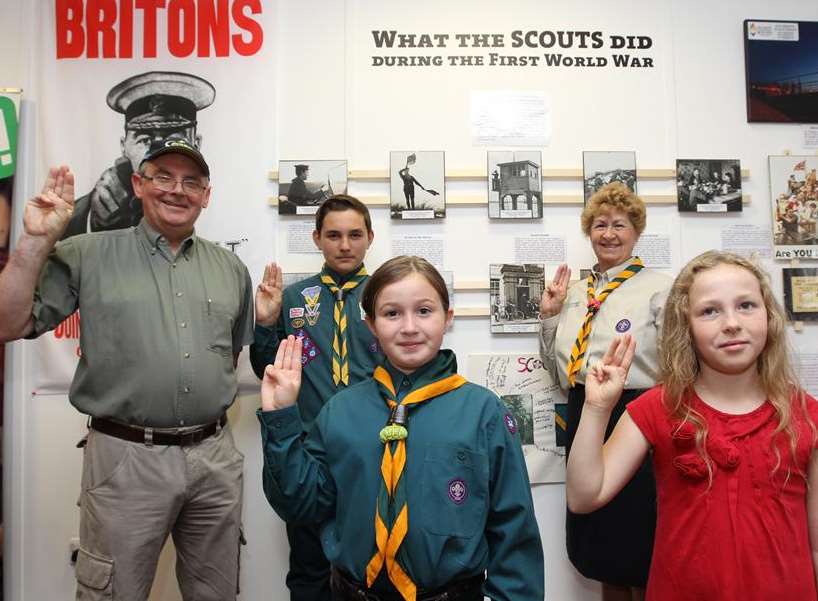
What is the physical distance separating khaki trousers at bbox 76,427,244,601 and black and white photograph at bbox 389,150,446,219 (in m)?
1.49

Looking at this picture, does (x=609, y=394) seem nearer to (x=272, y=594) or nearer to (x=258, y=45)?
(x=272, y=594)

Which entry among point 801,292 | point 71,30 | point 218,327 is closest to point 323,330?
point 218,327

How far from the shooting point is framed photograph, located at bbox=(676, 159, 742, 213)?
2.89 metres

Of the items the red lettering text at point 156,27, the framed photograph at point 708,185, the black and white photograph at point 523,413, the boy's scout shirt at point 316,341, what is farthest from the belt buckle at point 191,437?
the framed photograph at point 708,185

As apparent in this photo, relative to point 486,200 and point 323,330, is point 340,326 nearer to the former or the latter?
point 323,330

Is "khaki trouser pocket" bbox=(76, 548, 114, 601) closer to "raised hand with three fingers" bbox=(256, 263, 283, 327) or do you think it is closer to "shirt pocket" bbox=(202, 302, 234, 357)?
"shirt pocket" bbox=(202, 302, 234, 357)

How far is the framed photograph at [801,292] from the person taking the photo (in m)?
2.95

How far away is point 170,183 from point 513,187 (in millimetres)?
1720

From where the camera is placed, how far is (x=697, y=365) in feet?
4.91

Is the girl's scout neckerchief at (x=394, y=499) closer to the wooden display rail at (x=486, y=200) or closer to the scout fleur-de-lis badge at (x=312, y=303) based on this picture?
the scout fleur-de-lis badge at (x=312, y=303)

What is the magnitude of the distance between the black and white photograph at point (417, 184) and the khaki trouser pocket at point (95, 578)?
6.50 ft

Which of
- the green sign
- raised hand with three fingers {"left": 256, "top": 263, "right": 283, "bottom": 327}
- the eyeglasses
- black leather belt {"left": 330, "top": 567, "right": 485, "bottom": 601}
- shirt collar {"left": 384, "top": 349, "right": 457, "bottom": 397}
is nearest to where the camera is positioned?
black leather belt {"left": 330, "top": 567, "right": 485, "bottom": 601}

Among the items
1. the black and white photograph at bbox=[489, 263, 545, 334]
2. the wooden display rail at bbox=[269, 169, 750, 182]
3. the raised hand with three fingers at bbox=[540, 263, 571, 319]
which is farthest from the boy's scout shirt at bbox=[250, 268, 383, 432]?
the raised hand with three fingers at bbox=[540, 263, 571, 319]

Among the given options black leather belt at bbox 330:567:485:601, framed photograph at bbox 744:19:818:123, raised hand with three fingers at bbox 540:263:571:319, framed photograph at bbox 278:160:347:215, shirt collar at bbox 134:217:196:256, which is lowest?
black leather belt at bbox 330:567:485:601
